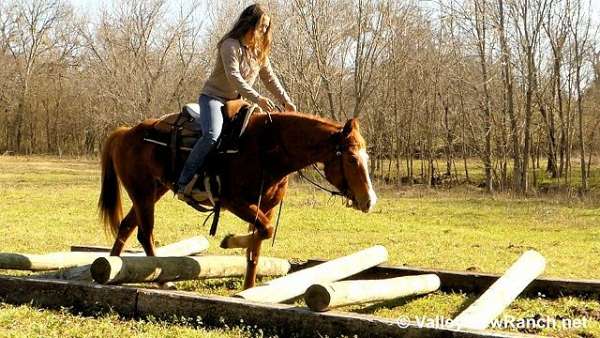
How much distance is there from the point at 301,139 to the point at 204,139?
0.96 metres

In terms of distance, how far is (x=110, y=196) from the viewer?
7.58 metres

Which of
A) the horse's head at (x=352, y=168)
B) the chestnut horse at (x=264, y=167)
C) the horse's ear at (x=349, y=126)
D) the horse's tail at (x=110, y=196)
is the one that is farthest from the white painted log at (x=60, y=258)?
the horse's ear at (x=349, y=126)

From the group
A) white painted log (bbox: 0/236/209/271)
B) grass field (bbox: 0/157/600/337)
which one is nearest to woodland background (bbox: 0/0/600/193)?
grass field (bbox: 0/157/600/337)

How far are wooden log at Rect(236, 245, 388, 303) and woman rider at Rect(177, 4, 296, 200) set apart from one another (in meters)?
1.41

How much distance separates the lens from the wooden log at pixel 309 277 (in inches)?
203

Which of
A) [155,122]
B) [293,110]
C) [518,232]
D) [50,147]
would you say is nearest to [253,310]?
[293,110]

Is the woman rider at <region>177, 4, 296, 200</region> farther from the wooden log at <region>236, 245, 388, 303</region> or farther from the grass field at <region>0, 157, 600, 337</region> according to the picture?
the grass field at <region>0, 157, 600, 337</region>

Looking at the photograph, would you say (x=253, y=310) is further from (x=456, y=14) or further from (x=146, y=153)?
(x=456, y=14)

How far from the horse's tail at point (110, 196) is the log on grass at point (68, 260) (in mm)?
516

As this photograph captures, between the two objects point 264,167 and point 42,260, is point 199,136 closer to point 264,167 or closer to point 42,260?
point 264,167

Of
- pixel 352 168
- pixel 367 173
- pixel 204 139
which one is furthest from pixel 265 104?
pixel 367 173

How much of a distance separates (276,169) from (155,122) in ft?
5.78

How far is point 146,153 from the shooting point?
6.91 m

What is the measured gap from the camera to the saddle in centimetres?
610
